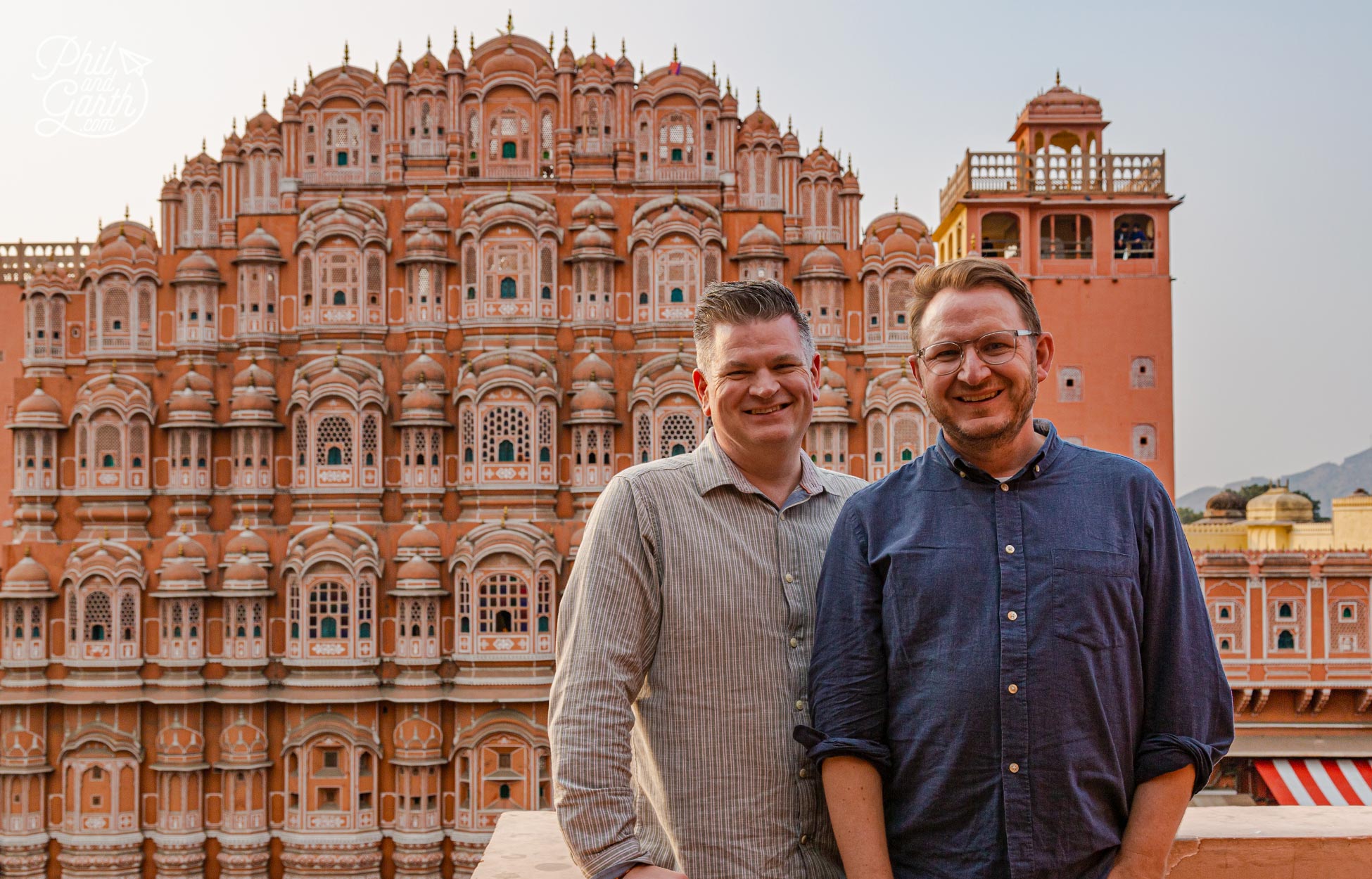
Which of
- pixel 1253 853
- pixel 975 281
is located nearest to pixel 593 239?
pixel 1253 853

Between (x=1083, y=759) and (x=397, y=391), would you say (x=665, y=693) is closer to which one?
(x=1083, y=759)

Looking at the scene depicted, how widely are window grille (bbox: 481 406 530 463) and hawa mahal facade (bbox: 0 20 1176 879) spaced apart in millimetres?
59

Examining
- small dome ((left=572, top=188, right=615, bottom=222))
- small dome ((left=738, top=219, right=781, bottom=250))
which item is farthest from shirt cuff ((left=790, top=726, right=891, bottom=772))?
small dome ((left=572, top=188, right=615, bottom=222))

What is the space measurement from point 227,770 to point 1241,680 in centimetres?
1736

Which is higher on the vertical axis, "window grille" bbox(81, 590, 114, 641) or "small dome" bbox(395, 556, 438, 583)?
"small dome" bbox(395, 556, 438, 583)

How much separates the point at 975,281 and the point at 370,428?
57.0 feet

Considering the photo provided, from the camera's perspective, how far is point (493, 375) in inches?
734

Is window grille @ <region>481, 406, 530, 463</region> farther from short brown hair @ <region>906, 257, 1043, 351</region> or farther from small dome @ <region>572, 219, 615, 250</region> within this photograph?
short brown hair @ <region>906, 257, 1043, 351</region>

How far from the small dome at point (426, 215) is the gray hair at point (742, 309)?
1708cm

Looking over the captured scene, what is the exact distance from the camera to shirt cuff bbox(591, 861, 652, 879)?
2.68m

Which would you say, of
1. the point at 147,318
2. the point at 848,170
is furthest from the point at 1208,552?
the point at 147,318

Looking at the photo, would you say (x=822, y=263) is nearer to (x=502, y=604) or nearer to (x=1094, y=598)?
(x=502, y=604)

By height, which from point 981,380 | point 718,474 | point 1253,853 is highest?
point 981,380

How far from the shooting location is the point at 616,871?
2.68m
